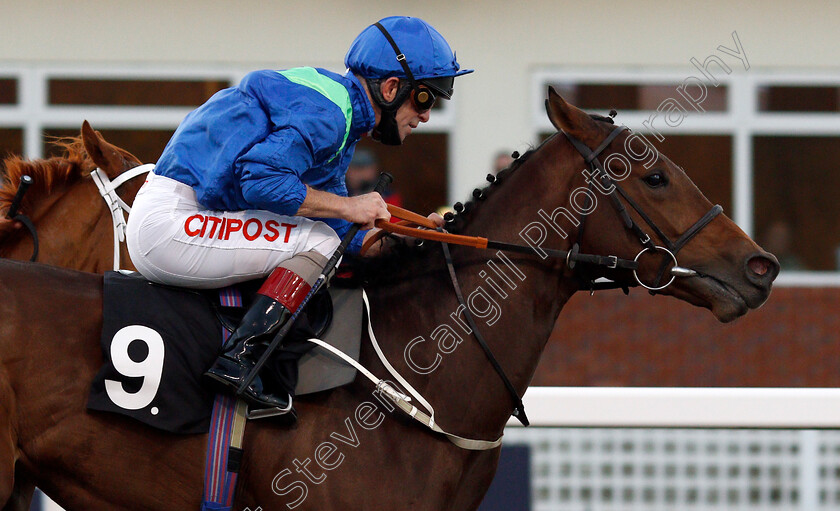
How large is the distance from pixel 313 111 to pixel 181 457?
0.96m

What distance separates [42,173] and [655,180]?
2.29 metres

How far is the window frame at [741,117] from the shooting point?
737cm

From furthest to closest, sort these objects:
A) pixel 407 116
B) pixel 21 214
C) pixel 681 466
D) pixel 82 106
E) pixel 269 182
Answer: pixel 82 106 < pixel 681 466 < pixel 21 214 < pixel 407 116 < pixel 269 182

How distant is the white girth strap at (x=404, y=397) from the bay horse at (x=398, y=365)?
2 centimetres

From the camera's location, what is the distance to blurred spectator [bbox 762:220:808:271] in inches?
298

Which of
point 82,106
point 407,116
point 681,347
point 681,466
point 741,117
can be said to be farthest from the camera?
point 741,117

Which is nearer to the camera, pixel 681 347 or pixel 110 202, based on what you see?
pixel 110 202

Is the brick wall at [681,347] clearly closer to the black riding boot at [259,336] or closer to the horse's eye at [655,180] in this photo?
the horse's eye at [655,180]

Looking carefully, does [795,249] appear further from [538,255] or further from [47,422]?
[47,422]

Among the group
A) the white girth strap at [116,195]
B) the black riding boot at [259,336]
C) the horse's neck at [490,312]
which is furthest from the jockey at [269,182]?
the white girth strap at [116,195]

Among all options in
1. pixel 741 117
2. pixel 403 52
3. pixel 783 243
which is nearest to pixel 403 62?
pixel 403 52

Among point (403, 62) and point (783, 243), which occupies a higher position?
point (403, 62)

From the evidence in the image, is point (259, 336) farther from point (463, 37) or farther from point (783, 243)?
point (783, 243)

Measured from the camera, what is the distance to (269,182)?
2613 millimetres
